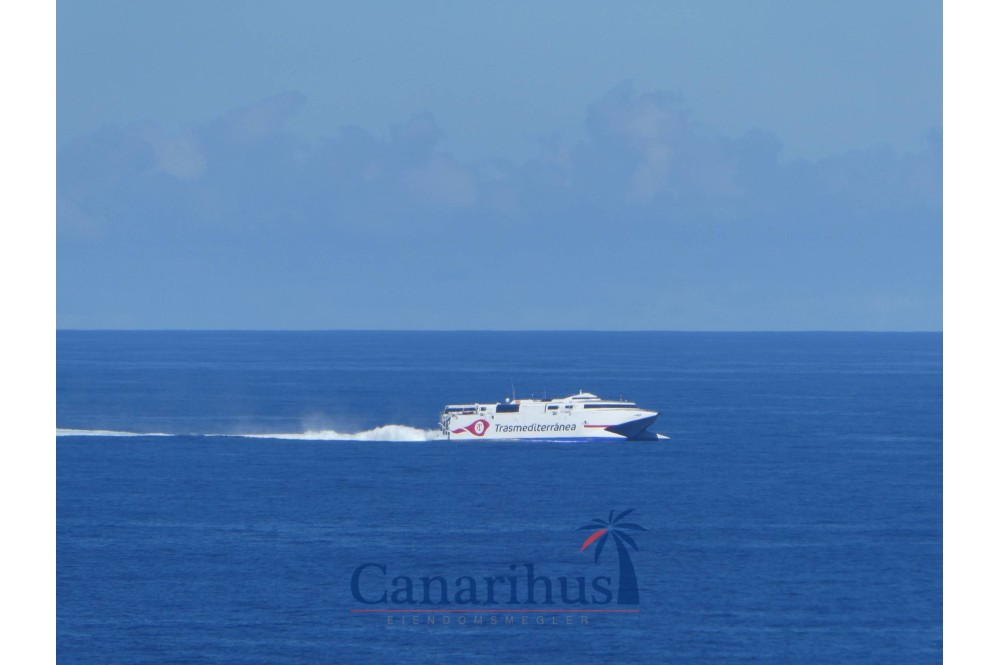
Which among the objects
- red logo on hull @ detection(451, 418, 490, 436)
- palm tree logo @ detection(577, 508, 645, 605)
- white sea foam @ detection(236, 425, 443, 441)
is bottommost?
palm tree logo @ detection(577, 508, 645, 605)

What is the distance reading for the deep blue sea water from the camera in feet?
159

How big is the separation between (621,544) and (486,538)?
705cm

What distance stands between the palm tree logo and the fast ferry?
30514mm

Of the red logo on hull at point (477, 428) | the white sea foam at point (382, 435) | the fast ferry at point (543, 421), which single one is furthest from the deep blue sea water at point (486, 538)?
the red logo on hull at point (477, 428)

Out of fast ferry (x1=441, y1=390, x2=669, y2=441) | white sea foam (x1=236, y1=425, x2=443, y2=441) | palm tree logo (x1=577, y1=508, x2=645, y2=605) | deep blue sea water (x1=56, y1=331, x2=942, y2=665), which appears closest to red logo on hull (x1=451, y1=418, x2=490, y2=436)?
fast ferry (x1=441, y1=390, x2=669, y2=441)

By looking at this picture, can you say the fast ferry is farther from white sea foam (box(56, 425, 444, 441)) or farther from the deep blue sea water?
white sea foam (box(56, 425, 444, 441))

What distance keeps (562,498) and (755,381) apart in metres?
124

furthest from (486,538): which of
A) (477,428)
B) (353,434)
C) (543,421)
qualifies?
(353,434)

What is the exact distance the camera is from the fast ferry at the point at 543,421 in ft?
340

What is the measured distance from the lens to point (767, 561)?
59.7 m

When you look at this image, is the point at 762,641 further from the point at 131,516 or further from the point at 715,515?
the point at 131,516

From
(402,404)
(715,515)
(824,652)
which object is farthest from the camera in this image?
(402,404)

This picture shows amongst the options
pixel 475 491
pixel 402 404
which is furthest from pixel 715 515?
pixel 402 404

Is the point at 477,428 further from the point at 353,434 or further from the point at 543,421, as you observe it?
the point at 353,434
